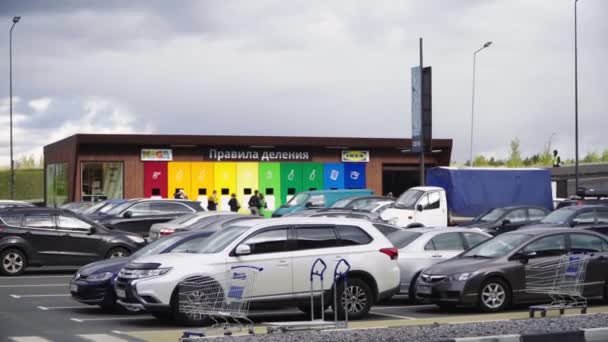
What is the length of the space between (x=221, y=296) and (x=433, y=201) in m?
21.9

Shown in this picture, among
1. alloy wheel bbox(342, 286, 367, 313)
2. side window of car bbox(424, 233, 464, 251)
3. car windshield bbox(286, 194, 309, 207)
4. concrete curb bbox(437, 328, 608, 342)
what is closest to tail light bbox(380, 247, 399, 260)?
alloy wheel bbox(342, 286, 367, 313)

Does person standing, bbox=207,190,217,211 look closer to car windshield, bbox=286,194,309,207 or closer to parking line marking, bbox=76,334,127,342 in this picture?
car windshield, bbox=286,194,309,207

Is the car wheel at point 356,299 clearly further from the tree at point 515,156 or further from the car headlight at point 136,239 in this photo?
the tree at point 515,156

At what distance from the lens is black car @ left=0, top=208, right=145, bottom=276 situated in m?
26.7

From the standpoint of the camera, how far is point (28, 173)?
104 metres

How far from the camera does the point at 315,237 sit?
681 inches

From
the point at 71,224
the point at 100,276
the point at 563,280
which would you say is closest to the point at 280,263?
the point at 100,276

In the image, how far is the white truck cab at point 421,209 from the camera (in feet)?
115

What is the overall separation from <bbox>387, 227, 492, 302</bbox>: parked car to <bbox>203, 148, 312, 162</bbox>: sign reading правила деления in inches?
1324

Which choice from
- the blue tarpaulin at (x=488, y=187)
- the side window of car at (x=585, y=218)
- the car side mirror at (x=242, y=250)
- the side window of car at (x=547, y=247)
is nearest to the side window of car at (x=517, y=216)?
the side window of car at (x=585, y=218)

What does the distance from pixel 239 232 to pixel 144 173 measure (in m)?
37.2

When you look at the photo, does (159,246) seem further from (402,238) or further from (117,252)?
(117,252)

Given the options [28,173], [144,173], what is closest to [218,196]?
[144,173]

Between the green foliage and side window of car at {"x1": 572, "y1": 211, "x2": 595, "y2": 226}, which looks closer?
side window of car at {"x1": 572, "y1": 211, "x2": 595, "y2": 226}
